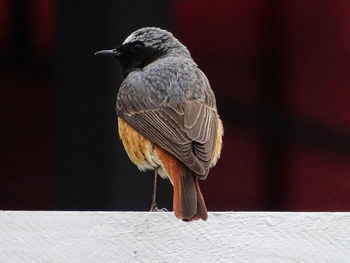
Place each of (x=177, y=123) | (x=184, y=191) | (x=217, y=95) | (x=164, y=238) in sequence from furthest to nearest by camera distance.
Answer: (x=217, y=95) < (x=177, y=123) < (x=184, y=191) < (x=164, y=238)

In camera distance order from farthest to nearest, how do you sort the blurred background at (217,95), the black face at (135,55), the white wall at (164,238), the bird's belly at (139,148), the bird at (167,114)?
the blurred background at (217,95) → the black face at (135,55) → the bird's belly at (139,148) → the bird at (167,114) → the white wall at (164,238)

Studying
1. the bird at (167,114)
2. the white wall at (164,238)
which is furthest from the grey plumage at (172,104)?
the white wall at (164,238)

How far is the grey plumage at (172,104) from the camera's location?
4.47 meters

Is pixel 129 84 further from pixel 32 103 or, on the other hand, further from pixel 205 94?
pixel 32 103

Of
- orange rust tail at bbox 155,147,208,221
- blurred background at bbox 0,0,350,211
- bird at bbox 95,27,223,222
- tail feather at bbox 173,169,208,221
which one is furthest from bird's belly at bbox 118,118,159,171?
blurred background at bbox 0,0,350,211

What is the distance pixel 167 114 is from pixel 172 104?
3.3 inches

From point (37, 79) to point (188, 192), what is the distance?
232 cm

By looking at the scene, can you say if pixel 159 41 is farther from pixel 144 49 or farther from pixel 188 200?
pixel 188 200

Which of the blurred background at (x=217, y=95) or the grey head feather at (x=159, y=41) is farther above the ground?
the grey head feather at (x=159, y=41)

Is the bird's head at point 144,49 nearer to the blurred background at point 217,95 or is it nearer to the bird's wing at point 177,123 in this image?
the bird's wing at point 177,123

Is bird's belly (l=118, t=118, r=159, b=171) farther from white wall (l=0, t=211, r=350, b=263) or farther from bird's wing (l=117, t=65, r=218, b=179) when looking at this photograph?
white wall (l=0, t=211, r=350, b=263)

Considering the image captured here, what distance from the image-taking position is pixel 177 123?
464 centimetres

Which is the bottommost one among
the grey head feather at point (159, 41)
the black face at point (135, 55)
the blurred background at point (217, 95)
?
the blurred background at point (217, 95)

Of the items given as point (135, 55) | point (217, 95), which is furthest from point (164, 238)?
point (217, 95)
